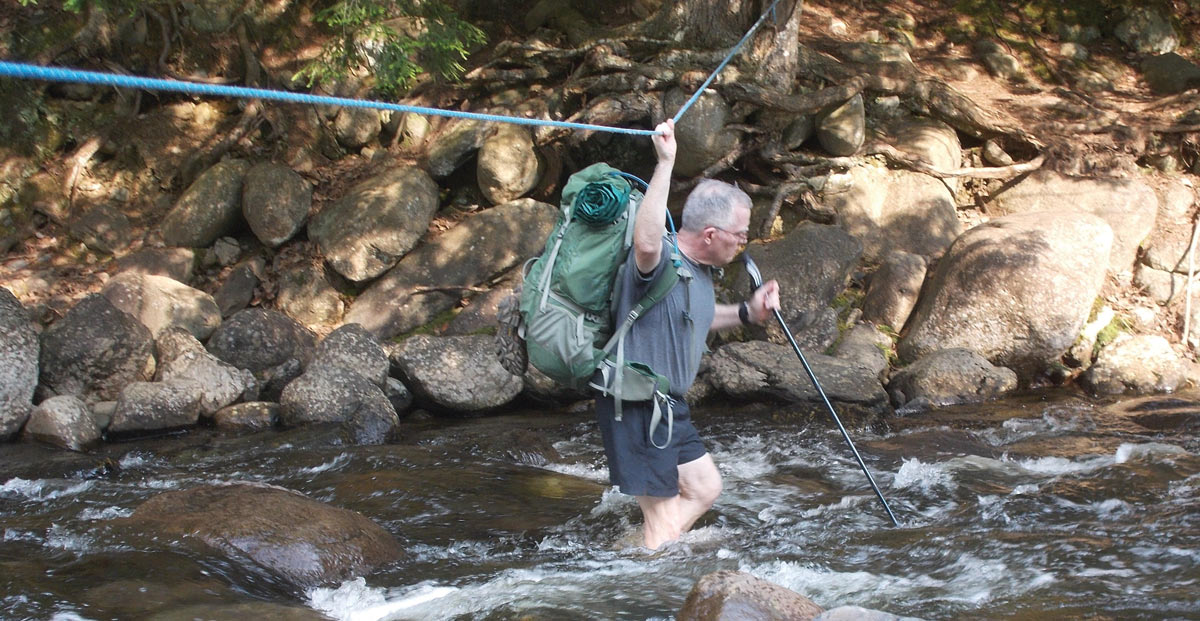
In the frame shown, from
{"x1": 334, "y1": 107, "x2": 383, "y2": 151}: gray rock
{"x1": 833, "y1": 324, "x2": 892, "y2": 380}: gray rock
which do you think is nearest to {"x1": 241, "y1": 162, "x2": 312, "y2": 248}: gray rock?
{"x1": 334, "y1": 107, "x2": 383, "y2": 151}: gray rock

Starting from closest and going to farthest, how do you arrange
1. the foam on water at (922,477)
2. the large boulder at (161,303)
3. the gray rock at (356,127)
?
1. the foam on water at (922,477)
2. the large boulder at (161,303)
3. the gray rock at (356,127)

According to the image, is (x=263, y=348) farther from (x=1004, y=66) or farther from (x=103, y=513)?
(x=1004, y=66)

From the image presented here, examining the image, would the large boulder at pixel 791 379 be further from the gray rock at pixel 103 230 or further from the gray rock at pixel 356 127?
the gray rock at pixel 103 230

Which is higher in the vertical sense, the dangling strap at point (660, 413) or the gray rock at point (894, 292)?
the dangling strap at point (660, 413)

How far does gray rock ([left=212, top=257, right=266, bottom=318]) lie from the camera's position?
424 inches

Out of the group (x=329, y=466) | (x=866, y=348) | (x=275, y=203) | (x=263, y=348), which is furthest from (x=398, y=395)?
(x=866, y=348)

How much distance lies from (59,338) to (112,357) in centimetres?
44

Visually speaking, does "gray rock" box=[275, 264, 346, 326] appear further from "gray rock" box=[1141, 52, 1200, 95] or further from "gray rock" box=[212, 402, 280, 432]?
"gray rock" box=[1141, 52, 1200, 95]

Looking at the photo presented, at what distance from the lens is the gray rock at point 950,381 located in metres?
8.62

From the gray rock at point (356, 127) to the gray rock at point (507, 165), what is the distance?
1928mm

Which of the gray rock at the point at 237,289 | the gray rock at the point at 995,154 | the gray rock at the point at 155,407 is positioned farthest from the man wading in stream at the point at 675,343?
the gray rock at the point at 995,154

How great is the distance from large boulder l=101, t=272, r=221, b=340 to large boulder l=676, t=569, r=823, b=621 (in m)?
7.06

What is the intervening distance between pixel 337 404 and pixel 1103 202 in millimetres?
8596

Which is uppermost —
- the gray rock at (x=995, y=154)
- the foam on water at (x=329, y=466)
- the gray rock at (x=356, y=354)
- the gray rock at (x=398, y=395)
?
the gray rock at (x=995, y=154)
